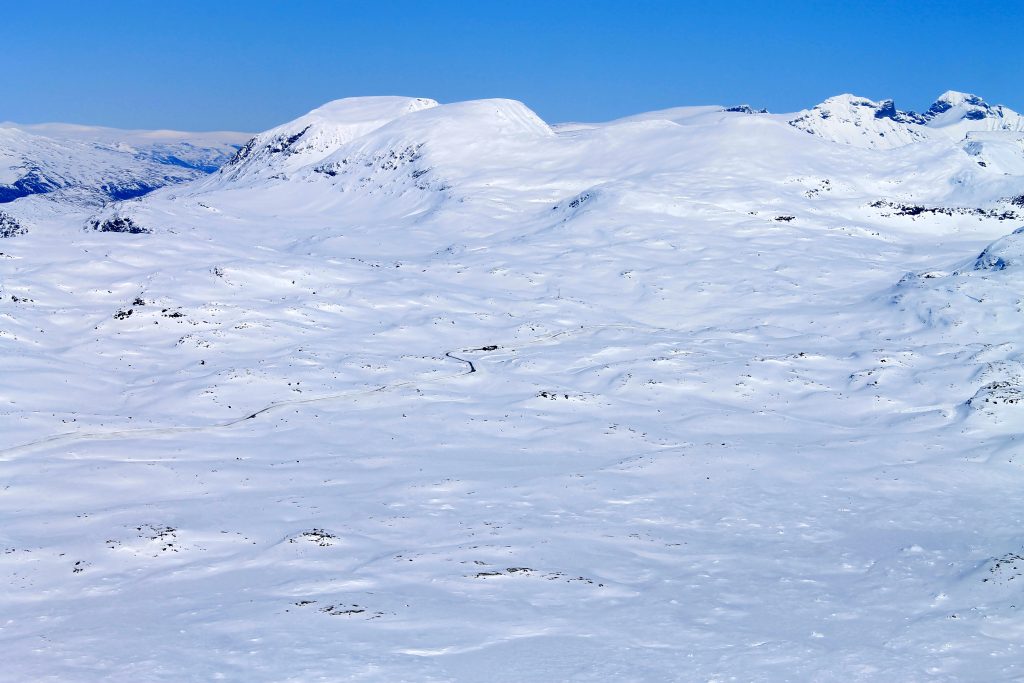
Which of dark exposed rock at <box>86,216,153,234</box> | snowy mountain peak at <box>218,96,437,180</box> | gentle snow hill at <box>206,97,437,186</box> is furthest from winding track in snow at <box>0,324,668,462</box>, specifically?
snowy mountain peak at <box>218,96,437,180</box>

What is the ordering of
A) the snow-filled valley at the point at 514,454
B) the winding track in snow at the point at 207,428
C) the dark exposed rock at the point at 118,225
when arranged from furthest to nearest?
Result: the dark exposed rock at the point at 118,225 → the winding track in snow at the point at 207,428 → the snow-filled valley at the point at 514,454

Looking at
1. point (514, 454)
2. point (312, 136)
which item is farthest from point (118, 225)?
point (312, 136)

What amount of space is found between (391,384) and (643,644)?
26028mm

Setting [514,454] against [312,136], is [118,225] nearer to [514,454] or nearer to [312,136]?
[514,454]

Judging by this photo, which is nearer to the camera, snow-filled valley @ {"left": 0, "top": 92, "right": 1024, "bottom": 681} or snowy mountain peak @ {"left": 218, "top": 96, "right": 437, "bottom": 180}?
snow-filled valley @ {"left": 0, "top": 92, "right": 1024, "bottom": 681}

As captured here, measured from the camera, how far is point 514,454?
3419cm

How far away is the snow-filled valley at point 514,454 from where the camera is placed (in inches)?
761

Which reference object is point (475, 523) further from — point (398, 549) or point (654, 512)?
point (654, 512)

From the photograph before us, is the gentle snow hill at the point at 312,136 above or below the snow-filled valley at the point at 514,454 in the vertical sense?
above

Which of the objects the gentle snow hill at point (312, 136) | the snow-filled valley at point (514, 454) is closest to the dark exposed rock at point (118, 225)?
the snow-filled valley at point (514, 454)

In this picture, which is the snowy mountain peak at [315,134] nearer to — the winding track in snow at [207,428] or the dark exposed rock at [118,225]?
the dark exposed rock at [118,225]

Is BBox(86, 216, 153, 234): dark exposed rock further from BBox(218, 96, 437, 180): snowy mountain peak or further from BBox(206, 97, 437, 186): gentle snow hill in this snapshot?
BBox(218, 96, 437, 180): snowy mountain peak

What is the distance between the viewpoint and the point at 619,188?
97.0 metres

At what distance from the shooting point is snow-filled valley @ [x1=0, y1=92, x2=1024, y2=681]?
63.4 feet
